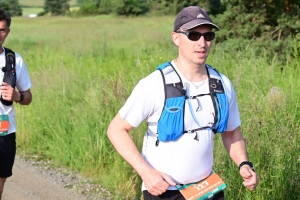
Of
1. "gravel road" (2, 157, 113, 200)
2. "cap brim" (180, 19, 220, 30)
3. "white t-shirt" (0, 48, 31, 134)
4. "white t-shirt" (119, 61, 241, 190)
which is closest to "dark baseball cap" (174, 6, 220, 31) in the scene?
"cap brim" (180, 19, 220, 30)

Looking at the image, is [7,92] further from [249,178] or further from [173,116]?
[249,178]

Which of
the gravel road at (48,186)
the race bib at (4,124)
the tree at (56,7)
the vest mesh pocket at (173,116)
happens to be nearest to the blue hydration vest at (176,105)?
the vest mesh pocket at (173,116)

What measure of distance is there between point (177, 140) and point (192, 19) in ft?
2.11

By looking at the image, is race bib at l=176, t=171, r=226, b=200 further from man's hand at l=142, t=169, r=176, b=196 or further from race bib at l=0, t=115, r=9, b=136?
race bib at l=0, t=115, r=9, b=136

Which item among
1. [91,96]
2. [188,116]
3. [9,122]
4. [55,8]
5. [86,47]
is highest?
[188,116]

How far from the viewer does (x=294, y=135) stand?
4.67 meters

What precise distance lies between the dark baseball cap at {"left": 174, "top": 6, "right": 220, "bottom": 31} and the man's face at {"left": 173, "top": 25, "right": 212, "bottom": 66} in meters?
0.04

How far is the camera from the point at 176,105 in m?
2.70

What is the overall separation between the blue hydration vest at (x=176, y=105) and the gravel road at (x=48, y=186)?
318 cm

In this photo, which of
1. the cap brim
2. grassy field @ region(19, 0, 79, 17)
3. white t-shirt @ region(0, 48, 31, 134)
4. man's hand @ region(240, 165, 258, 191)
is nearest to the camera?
the cap brim

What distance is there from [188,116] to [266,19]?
10917 mm

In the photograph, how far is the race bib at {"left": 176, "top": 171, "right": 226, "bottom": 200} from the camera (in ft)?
9.19

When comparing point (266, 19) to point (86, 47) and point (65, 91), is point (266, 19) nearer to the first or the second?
point (86, 47)

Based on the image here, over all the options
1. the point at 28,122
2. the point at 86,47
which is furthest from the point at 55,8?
the point at 28,122
